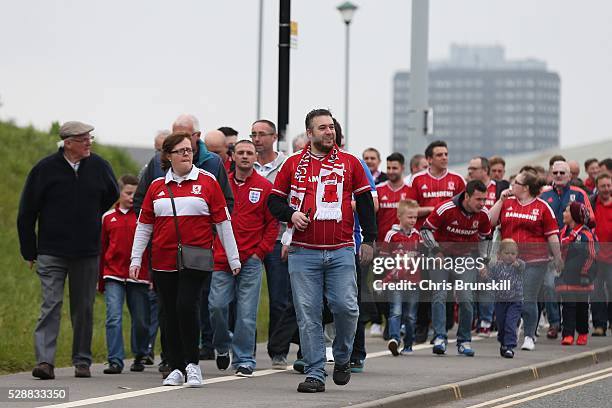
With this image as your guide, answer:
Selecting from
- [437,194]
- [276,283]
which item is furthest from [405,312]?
[276,283]

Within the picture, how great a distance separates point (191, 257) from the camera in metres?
11.1

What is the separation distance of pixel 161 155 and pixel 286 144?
14.9 ft

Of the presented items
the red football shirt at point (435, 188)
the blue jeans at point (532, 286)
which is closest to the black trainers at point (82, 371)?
the red football shirt at point (435, 188)

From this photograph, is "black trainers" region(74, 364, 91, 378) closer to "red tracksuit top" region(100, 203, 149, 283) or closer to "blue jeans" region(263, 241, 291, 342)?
"red tracksuit top" region(100, 203, 149, 283)

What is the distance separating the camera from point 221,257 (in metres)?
12.5

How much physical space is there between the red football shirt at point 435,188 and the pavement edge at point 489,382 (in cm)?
230

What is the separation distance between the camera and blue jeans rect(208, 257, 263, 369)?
1250 cm

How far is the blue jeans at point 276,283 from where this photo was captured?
42.8 ft

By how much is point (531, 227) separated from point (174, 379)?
18.5 feet

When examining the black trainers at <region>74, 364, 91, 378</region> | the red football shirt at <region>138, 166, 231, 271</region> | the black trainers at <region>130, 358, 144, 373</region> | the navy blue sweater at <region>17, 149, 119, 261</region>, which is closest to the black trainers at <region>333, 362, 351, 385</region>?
the red football shirt at <region>138, 166, 231, 271</region>

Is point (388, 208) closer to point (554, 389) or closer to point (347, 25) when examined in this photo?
point (554, 389)

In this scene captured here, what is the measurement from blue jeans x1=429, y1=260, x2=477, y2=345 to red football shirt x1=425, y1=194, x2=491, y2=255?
8.8 inches

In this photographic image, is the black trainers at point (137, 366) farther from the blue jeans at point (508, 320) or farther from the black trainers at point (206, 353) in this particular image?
the blue jeans at point (508, 320)

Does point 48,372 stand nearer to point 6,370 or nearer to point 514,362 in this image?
point 6,370
